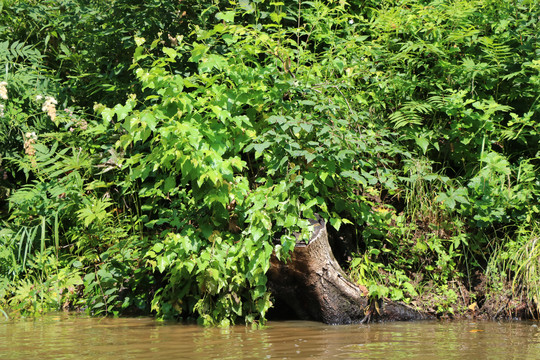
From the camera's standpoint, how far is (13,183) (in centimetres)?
746

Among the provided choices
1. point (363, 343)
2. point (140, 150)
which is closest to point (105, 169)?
point (140, 150)

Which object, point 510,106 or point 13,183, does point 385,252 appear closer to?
point 510,106

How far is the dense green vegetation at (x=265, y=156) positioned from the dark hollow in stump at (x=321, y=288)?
176 mm

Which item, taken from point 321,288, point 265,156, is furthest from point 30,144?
point 321,288

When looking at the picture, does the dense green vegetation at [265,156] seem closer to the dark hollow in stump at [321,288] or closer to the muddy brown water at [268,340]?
the dark hollow in stump at [321,288]

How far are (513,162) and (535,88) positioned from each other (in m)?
0.84

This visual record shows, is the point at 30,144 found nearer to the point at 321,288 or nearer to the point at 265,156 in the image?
the point at 265,156

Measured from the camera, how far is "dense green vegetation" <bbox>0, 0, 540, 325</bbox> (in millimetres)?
4938

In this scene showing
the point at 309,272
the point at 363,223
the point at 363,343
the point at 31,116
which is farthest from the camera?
the point at 31,116

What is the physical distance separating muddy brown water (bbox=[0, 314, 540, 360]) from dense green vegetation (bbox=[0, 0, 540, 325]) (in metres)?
0.37

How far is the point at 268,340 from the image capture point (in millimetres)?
4332

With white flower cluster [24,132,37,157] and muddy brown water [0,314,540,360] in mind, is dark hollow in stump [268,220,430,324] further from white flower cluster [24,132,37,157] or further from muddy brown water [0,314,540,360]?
white flower cluster [24,132,37,157]

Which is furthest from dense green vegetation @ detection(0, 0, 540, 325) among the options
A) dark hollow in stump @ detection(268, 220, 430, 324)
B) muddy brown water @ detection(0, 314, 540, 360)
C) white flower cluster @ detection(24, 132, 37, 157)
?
muddy brown water @ detection(0, 314, 540, 360)

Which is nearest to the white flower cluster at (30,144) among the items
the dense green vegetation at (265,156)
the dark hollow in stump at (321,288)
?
the dense green vegetation at (265,156)
